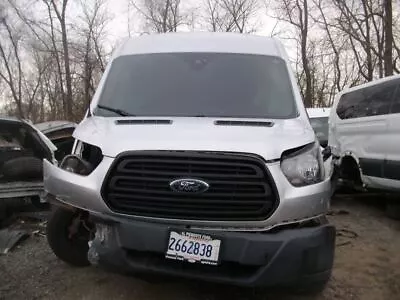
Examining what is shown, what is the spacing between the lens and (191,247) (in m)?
3.15

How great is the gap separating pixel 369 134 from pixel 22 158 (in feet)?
15.9

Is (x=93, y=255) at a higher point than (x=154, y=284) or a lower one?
higher

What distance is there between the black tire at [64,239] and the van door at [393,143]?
162 inches

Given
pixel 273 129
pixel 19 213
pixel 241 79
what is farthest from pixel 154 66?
pixel 19 213

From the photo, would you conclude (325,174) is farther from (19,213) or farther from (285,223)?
(19,213)

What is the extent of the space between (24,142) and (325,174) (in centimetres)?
452

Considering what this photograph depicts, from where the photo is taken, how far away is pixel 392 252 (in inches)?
214

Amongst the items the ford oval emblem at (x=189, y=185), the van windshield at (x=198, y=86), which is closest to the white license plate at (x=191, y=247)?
the ford oval emblem at (x=189, y=185)

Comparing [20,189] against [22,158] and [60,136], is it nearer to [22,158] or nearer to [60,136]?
[22,158]

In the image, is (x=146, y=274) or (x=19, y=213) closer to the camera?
(x=146, y=274)

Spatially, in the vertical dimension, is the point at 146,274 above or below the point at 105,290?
above

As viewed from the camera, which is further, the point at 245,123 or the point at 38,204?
the point at 38,204

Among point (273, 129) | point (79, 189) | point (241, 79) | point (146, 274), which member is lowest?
point (146, 274)

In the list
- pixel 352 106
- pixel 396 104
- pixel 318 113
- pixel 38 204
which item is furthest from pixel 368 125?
pixel 318 113
